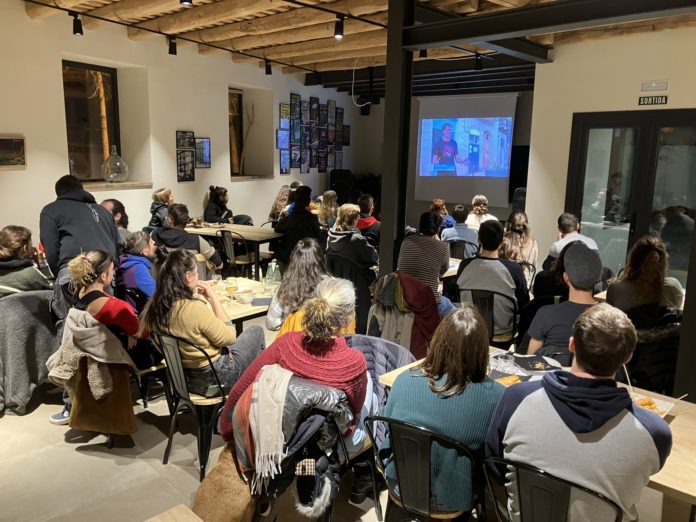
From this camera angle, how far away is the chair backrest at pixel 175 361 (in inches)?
112

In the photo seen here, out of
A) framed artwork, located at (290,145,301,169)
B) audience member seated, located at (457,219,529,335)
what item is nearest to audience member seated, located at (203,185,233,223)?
framed artwork, located at (290,145,301,169)

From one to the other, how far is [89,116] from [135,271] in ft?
16.0

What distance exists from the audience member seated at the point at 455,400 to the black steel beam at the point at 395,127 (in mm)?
2368

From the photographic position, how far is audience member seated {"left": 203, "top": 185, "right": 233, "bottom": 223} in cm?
831

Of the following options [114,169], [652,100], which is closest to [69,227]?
[114,169]

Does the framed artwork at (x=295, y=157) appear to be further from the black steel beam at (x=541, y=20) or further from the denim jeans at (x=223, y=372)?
the denim jeans at (x=223, y=372)

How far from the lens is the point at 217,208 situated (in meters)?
8.37

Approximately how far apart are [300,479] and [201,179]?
7035 millimetres

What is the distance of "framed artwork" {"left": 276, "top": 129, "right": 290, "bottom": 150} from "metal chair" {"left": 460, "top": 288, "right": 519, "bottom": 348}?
6.72 meters

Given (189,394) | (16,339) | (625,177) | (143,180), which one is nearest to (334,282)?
(189,394)

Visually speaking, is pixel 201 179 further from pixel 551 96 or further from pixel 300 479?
pixel 300 479

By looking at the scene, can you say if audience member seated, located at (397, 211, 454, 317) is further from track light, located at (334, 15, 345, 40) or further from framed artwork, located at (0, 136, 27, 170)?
framed artwork, located at (0, 136, 27, 170)

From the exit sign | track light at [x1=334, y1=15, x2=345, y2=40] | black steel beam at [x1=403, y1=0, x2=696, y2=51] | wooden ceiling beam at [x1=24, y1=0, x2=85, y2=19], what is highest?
wooden ceiling beam at [x1=24, y1=0, x2=85, y2=19]

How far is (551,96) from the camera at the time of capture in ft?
22.7
